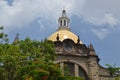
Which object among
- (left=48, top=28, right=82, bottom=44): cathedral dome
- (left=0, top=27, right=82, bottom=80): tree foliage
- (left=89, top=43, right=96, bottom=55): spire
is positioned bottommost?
(left=0, top=27, right=82, bottom=80): tree foliage

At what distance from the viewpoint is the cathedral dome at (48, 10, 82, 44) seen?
173 feet

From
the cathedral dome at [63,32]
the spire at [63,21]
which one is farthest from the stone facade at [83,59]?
the spire at [63,21]

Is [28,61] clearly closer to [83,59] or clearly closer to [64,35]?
[83,59]

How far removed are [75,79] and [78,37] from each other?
22.2 m

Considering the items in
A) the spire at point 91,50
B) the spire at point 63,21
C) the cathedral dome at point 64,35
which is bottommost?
the spire at point 91,50

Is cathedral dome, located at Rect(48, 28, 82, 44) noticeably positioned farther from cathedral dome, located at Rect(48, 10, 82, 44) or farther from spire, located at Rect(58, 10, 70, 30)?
spire, located at Rect(58, 10, 70, 30)

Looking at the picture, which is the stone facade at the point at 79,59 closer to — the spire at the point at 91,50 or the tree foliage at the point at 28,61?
the spire at the point at 91,50

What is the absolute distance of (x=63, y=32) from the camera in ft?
179

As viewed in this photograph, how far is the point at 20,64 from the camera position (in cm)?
3148

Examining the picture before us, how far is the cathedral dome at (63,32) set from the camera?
52644 millimetres

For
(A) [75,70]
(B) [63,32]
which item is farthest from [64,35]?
(A) [75,70]

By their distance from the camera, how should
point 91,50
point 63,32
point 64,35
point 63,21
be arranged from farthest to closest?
point 63,21
point 63,32
point 64,35
point 91,50

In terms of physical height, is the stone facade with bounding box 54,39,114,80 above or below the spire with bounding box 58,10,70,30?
below

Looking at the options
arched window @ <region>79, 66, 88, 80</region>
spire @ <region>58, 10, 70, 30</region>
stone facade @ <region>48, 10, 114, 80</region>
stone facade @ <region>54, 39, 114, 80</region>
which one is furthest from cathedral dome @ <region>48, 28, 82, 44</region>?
arched window @ <region>79, 66, 88, 80</region>
